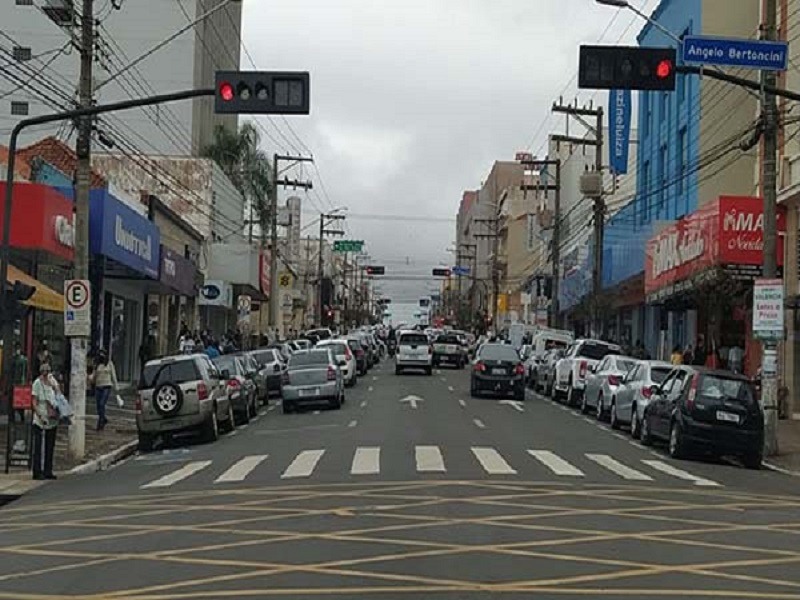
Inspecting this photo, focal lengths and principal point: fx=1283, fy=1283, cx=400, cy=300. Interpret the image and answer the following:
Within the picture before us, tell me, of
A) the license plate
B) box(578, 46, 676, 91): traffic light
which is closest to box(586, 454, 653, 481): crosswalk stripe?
the license plate

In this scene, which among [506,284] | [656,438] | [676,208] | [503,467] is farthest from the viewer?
[506,284]

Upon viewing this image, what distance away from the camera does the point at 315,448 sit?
2394cm

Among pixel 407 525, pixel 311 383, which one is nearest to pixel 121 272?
pixel 311 383

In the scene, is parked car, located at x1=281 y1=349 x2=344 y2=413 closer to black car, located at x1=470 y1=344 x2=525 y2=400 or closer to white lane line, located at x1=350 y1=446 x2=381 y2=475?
black car, located at x1=470 y1=344 x2=525 y2=400

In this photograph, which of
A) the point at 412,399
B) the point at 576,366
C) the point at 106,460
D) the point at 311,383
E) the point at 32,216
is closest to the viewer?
the point at 106,460

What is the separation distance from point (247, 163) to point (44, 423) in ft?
183

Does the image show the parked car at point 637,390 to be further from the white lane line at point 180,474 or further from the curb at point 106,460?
the curb at point 106,460

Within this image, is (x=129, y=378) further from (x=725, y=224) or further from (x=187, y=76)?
(x=187, y=76)

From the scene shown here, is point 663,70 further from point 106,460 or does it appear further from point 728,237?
point 728,237

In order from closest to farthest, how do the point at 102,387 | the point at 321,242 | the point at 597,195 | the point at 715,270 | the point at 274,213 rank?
the point at 102,387, the point at 715,270, the point at 597,195, the point at 274,213, the point at 321,242

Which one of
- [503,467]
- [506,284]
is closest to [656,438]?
[503,467]

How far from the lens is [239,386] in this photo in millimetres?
31344

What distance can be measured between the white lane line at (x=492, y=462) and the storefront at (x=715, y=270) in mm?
12182

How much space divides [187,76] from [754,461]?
58.6m
